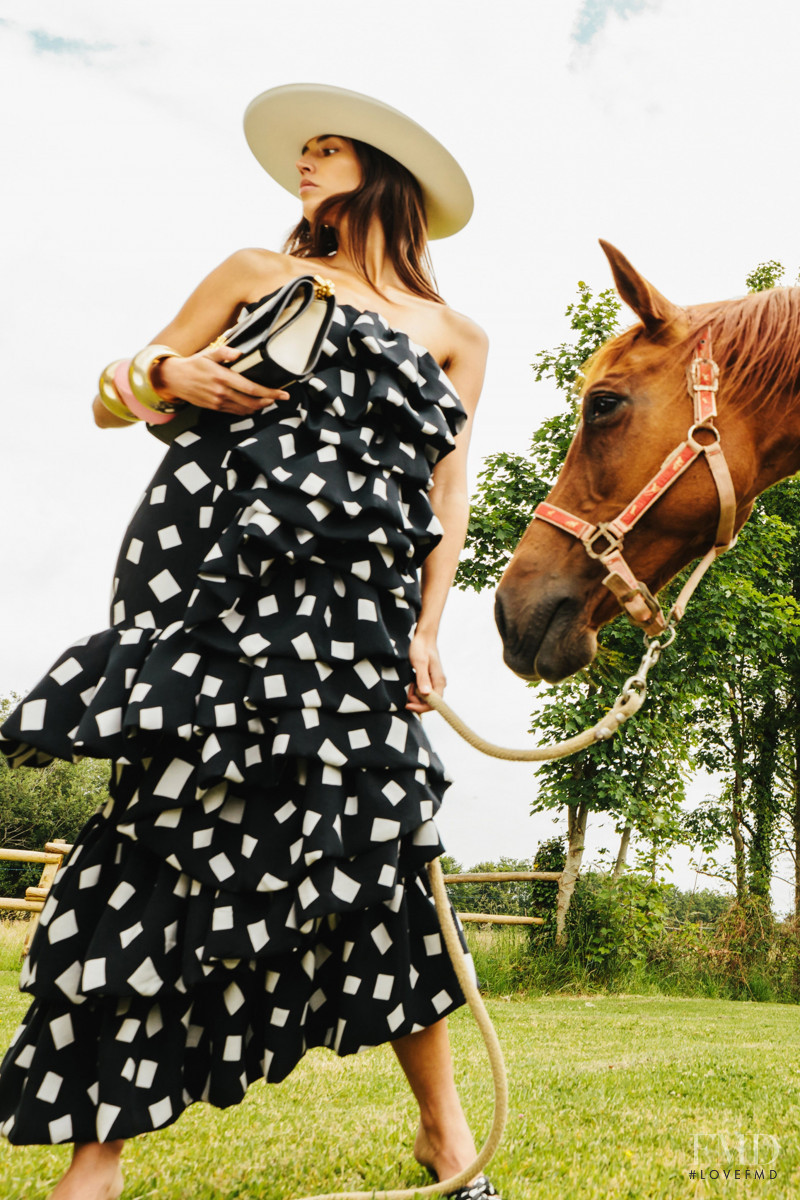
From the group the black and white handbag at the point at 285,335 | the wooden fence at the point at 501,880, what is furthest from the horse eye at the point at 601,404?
the wooden fence at the point at 501,880

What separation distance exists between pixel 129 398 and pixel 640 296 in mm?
1310

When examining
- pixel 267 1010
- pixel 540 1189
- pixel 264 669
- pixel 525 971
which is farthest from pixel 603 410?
pixel 525 971

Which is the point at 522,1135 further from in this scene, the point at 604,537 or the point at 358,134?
the point at 358,134

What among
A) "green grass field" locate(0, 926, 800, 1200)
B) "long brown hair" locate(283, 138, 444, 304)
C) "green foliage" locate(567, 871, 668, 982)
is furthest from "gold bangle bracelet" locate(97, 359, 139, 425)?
"green foliage" locate(567, 871, 668, 982)

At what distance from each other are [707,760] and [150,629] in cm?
2009

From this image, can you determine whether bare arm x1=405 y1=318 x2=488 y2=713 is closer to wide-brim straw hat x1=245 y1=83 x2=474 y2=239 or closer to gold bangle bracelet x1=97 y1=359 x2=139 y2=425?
wide-brim straw hat x1=245 y1=83 x2=474 y2=239

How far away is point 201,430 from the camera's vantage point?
65.6 inches

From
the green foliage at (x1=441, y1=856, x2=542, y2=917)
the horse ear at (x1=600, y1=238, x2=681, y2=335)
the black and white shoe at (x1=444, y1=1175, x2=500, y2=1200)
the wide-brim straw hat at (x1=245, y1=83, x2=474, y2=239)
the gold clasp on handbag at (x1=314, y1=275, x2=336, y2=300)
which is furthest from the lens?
the green foliage at (x1=441, y1=856, x2=542, y2=917)

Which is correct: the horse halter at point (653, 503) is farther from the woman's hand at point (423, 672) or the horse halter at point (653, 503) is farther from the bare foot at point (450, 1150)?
the bare foot at point (450, 1150)

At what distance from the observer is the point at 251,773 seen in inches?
55.4

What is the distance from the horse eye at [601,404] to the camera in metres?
2.09

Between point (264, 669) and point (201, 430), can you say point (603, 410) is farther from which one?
point (264, 669)

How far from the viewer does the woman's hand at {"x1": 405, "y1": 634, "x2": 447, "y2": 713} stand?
1.62 m

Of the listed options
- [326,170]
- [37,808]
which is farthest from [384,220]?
[37,808]
